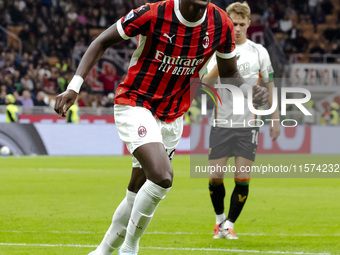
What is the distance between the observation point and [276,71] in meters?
29.8

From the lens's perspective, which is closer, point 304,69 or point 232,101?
point 232,101

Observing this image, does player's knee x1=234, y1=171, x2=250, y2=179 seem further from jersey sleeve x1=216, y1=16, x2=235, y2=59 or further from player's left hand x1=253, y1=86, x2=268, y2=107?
jersey sleeve x1=216, y1=16, x2=235, y2=59

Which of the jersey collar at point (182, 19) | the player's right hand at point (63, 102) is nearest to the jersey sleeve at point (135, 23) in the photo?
the jersey collar at point (182, 19)

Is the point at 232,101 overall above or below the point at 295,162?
above

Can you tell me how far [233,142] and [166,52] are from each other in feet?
8.86

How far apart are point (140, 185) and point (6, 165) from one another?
12.8 meters

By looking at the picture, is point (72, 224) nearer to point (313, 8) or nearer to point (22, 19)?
point (22, 19)

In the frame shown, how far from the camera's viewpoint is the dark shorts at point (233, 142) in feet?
24.6

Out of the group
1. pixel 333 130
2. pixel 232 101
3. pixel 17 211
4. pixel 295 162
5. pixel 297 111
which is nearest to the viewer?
pixel 232 101

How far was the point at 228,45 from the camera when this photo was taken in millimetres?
5465

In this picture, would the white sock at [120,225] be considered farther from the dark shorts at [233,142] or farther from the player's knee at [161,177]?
the dark shorts at [233,142]

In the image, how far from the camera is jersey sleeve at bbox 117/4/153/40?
491 centimetres

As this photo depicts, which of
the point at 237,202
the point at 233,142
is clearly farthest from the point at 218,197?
the point at 233,142

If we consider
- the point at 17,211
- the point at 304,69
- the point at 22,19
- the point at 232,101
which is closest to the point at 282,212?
the point at 232,101
